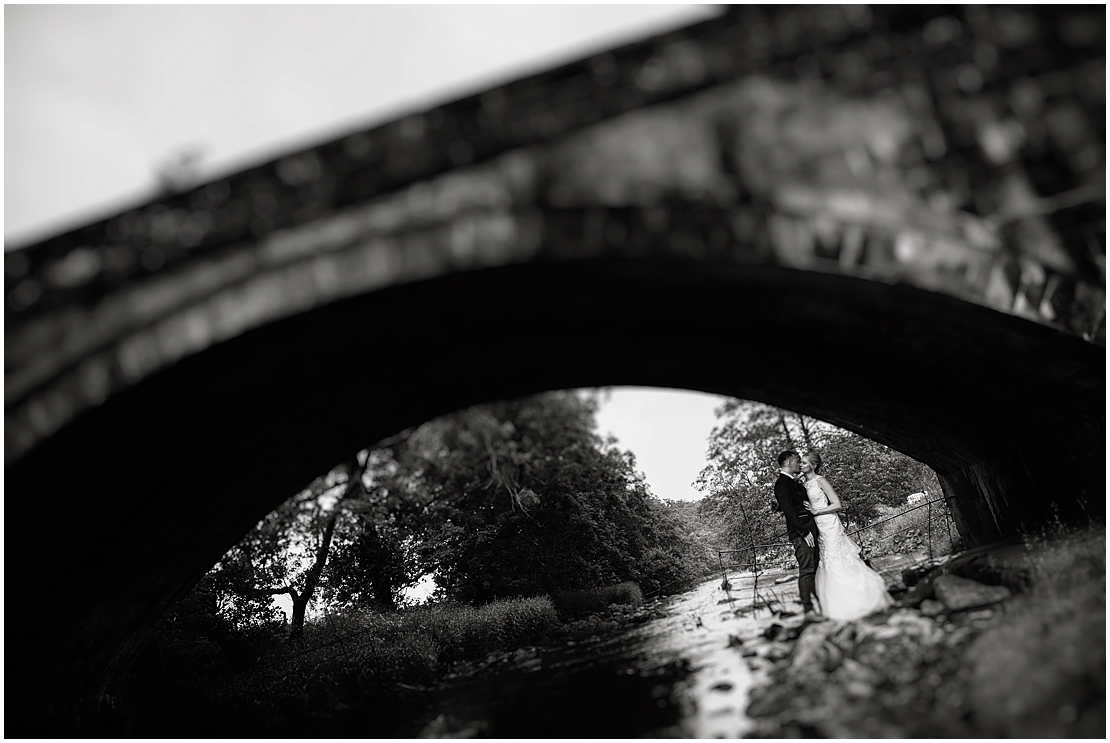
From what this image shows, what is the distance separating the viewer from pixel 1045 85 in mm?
4684

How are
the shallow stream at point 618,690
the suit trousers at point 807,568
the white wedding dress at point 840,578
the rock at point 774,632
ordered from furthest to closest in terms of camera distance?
the suit trousers at point 807,568
the rock at point 774,632
the white wedding dress at point 840,578
the shallow stream at point 618,690

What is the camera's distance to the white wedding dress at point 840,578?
7523 mm

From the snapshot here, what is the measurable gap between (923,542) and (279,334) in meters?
15.6

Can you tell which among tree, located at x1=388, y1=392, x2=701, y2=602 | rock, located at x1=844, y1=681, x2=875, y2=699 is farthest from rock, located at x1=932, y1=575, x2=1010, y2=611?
tree, located at x1=388, y1=392, x2=701, y2=602

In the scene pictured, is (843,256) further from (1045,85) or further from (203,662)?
(203,662)

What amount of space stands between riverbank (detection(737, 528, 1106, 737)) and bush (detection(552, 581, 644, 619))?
12361mm

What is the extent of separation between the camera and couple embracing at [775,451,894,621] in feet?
24.8

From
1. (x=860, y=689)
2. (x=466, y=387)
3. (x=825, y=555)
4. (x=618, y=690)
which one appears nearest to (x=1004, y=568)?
(x=825, y=555)

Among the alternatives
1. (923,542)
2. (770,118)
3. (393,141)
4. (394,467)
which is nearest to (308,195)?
(393,141)

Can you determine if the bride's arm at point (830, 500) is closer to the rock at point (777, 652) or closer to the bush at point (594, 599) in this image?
the rock at point (777, 652)

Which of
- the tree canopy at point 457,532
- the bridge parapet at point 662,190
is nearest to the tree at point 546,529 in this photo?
the tree canopy at point 457,532

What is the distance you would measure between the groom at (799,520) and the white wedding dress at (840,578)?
21 centimetres

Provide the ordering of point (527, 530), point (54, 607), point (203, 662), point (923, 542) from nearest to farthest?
1. point (54, 607)
2. point (923, 542)
3. point (203, 662)
4. point (527, 530)

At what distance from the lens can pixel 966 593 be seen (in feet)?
22.6
